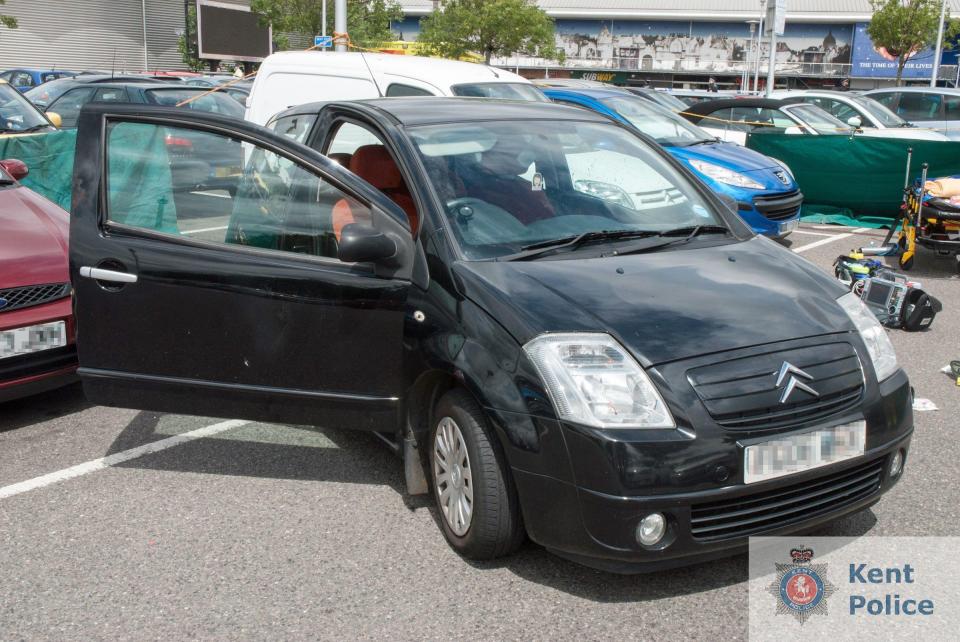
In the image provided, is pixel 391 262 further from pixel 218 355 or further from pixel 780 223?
pixel 780 223

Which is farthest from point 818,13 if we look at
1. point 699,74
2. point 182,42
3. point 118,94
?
point 118,94

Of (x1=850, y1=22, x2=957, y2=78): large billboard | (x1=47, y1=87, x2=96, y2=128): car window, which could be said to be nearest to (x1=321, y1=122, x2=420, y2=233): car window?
(x1=47, y1=87, x2=96, y2=128): car window

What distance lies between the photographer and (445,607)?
10.6 feet

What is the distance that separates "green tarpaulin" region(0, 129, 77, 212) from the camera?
9219 mm

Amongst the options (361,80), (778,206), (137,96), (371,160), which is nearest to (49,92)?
(137,96)

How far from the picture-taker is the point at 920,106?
19.0 m

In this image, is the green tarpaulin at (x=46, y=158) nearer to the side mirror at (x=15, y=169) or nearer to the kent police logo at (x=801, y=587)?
the side mirror at (x=15, y=169)

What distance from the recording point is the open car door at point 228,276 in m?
3.81

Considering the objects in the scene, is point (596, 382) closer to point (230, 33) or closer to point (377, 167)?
point (377, 167)

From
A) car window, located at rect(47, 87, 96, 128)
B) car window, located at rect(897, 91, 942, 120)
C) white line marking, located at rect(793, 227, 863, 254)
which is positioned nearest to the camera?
white line marking, located at rect(793, 227, 863, 254)

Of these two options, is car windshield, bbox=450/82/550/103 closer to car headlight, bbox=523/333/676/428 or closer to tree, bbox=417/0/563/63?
car headlight, bbox=523/333/676/428

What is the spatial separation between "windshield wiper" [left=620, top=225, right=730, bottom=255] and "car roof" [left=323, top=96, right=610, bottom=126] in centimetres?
88

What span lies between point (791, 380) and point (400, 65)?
6.72 m

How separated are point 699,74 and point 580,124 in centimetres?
7024
